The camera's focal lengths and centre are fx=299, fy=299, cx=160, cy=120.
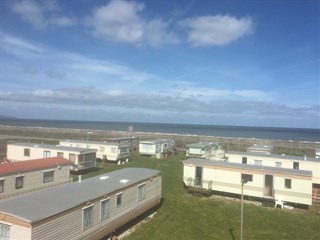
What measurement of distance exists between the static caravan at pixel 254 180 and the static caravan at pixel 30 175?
11.1m

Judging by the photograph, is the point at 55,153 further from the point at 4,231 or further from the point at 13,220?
the point at 13,220

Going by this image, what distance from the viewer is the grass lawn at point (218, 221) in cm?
1698

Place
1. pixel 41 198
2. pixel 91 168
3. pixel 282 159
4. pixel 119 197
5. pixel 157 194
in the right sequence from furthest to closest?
1. pixel 91 168
2. pixel 282 159
3. pixel 157 194
4. pixel 119 197
5. pixel 41 198

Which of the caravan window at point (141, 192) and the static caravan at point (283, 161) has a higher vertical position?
the static caravan at point (283, 161)

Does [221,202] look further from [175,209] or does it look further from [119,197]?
[119,197]

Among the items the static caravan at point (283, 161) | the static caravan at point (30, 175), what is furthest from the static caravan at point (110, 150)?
the static caravan at point (283, 161)

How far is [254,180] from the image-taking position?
24250 millimetres

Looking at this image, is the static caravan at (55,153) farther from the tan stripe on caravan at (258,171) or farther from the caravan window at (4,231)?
the caravan window at (4,231)

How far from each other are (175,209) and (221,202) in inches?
174

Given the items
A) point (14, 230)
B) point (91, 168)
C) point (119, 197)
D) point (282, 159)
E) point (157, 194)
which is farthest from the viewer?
point (91, 168)

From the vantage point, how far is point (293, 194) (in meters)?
22.9

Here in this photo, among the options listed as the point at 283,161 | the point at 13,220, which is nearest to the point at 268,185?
Result: the point at 283,161

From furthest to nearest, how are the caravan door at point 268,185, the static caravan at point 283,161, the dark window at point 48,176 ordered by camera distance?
the static caravan at point 283,161 < the dark window at point 48,176 < the caravan door at point 268,185

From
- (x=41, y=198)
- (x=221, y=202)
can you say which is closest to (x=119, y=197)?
(x=41, y=198)
